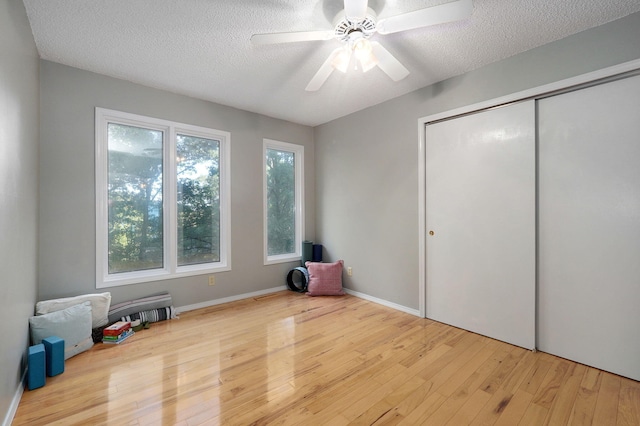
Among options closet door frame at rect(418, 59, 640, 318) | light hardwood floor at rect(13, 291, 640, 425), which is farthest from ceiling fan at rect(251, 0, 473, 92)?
light hardwood floor at rect(13, 291, 640, 425)

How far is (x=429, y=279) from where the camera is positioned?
9.93 ft

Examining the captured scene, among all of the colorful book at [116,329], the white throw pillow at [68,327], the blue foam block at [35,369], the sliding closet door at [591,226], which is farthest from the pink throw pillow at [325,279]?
the blue foam block at [35,369]

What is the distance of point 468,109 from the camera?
2.68m

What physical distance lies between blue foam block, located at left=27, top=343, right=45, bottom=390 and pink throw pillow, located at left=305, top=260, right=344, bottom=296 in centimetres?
263

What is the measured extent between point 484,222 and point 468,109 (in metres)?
1.11

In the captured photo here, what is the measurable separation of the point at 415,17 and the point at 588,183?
180cm

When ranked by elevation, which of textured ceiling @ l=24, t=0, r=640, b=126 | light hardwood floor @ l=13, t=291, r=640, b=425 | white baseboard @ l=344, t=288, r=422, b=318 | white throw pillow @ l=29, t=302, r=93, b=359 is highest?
textured ceiling @ l=24, t=0, r=640, b=126

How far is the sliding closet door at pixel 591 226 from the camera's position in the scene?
75.6 inches

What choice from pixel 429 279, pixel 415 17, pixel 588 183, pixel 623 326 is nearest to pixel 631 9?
pixel 588 183

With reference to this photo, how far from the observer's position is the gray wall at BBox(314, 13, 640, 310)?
6.92ft

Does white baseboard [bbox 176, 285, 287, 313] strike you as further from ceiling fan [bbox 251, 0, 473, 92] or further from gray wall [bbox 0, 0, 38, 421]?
ceiling fan [bbox 251, 0, 473, 92]

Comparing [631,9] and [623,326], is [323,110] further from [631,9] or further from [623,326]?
[623,326]

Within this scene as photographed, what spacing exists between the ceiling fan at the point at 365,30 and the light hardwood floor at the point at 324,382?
2305 mm

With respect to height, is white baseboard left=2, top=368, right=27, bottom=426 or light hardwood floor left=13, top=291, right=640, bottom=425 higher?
white baseboard left=2, top=368, right=27, bottom=426
